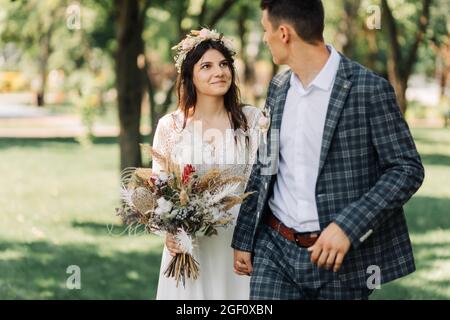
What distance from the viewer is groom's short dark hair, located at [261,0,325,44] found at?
4656mm

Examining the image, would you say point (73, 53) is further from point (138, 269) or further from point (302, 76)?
point (302, 76)

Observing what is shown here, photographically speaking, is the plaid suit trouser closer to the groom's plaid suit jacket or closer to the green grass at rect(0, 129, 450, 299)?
the groom's plaid suit jacket

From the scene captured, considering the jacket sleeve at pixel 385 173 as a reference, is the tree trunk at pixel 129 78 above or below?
above

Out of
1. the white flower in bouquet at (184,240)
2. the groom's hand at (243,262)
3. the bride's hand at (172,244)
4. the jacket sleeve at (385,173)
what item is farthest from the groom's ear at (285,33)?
the bride's hand at (172,244)

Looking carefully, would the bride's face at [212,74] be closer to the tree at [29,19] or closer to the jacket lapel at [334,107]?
the jacket lapel at [334,107]

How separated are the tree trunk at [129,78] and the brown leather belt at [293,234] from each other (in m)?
9.26

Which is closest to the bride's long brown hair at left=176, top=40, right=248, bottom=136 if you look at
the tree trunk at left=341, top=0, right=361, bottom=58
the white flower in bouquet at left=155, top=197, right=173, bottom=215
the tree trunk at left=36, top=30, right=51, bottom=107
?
the white flower in bouquet at left=155, top=197, right=173, bottom=215

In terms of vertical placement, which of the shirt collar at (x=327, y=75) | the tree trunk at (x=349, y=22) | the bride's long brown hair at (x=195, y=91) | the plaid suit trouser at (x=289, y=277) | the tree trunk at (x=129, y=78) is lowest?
the plaid suit trouser at (x=289, y=277)

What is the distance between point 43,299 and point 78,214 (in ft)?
20.9

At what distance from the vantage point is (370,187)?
14.9 ft

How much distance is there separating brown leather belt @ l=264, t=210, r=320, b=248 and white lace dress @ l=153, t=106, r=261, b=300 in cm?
133

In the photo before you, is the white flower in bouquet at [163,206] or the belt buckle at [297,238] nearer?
the belt buckle at [297,238]

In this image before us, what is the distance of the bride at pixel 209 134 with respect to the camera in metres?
6.28

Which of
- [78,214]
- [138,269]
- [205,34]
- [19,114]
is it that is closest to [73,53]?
[19,114]
